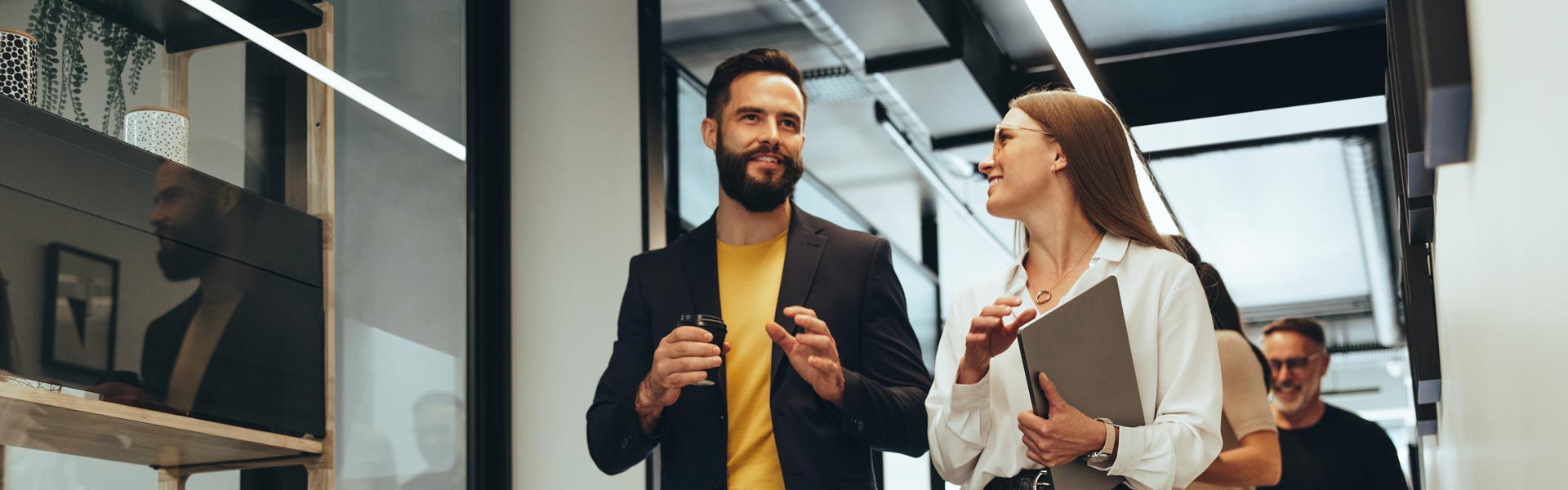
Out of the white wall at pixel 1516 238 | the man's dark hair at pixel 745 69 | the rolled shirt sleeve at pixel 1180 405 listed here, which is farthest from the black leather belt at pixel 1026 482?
the man's dark hair at pixel 745 69

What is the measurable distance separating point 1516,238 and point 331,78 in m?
2.62

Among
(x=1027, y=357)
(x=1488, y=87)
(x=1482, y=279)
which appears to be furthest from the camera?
(x=1027, y=357)

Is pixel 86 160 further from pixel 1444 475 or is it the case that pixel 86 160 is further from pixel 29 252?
pixel 1444 475

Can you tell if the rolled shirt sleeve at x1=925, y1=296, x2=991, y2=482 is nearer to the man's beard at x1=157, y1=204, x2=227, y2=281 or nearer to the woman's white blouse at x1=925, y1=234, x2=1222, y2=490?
the woman's white blouse at x1=925, y1=234, x2=1222, y2=490

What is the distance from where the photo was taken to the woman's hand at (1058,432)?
1813 mm

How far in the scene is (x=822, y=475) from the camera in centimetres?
231

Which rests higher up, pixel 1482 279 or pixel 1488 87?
pixel 1488 87

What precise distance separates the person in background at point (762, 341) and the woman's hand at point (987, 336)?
10.7 inches

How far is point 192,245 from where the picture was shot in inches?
98.5

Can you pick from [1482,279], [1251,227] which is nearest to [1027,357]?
[1482,279]

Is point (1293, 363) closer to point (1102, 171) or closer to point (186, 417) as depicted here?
point (1102, 171)

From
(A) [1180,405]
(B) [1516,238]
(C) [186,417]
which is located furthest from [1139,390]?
(C) [186,417]

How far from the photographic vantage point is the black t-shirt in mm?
3896

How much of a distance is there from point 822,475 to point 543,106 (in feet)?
5.90
